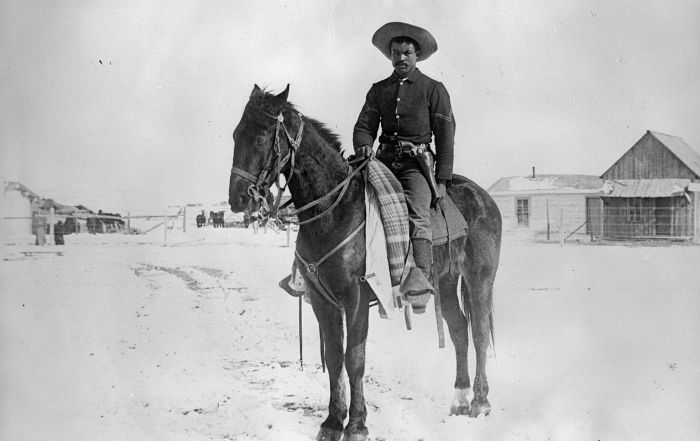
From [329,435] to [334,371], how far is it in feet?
1.43

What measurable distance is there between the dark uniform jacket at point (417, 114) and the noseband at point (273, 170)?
0.73 metres

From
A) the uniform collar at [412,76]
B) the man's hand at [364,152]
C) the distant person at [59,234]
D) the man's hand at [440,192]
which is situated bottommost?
the distant person at [59,234]

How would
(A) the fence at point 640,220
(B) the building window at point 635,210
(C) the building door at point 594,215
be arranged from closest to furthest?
(A) the fence at point 640,220
(B) the building window at point 635,210
(C) the building door at point 594,215

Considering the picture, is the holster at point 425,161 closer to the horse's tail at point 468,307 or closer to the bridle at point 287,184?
the bridle at point 287,184

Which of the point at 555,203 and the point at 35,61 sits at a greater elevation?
the point at 35,61

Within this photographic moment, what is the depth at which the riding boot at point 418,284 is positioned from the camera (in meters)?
3.82

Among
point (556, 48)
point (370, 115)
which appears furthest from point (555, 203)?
point (370, 115)

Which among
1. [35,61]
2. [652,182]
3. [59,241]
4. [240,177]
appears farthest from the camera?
Result: [652,182]

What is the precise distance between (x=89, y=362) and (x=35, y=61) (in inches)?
107

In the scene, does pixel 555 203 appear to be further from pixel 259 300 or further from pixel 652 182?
pixel 259 300

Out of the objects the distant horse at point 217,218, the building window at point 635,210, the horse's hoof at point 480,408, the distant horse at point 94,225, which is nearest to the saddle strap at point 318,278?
the horse's hoof at point 480,408

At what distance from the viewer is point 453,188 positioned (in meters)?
4.66

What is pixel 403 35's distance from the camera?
417 centimetres

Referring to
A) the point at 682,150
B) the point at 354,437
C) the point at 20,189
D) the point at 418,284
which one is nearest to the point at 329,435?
the point at 354,437
